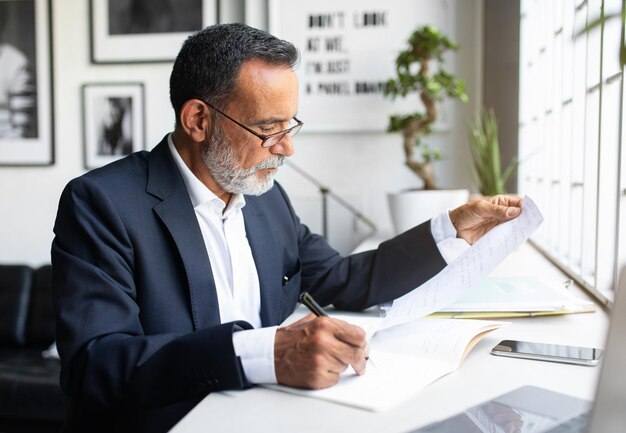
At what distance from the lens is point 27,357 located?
2.93 meters

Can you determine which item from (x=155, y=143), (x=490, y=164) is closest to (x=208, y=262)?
(x=490, y=164)

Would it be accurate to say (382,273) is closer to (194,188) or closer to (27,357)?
(194,188)

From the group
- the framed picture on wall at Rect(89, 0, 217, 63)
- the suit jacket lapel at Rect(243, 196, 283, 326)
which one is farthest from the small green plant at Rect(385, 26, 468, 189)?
the suit jacket lapel at Rect(243, 196, 283, 326)

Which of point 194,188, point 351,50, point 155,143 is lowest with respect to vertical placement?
point 194,188

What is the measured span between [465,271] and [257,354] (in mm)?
453

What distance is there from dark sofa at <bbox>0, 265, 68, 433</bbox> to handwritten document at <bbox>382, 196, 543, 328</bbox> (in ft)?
5.98

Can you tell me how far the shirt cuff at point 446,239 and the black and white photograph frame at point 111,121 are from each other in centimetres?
208

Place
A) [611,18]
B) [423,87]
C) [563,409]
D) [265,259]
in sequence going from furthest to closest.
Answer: [423,87], [265,259], [563,409], [611,18]

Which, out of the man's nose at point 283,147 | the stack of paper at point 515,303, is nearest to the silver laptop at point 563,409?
the stack of paper at point 515,303

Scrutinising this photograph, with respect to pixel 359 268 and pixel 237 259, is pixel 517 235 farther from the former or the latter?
pixel 237 259

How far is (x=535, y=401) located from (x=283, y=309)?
774 mm

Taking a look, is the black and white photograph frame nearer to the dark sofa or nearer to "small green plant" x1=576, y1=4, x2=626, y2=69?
the dark sofa

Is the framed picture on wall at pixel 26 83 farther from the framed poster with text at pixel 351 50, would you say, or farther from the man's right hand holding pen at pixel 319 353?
the man's right hand holding pen at pixel 319 353

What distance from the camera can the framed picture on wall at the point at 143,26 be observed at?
3100 millimetres
